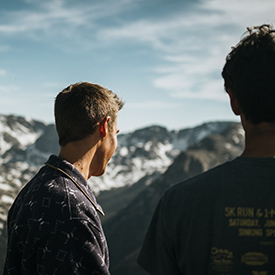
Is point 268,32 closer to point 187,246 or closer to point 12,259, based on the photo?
point 187,246

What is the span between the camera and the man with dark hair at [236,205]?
3066mm

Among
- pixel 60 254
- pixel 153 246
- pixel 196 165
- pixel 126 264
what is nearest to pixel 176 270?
pixel 153 246

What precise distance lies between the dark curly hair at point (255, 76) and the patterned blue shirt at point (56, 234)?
2.00 meters

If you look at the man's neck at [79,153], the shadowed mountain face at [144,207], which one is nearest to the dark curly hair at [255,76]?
the man's neck at [79,153]

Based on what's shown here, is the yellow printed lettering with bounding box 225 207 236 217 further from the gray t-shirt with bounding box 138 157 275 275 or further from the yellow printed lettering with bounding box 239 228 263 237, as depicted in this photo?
the yellow printed lettering with bounding box 239 228 263 237

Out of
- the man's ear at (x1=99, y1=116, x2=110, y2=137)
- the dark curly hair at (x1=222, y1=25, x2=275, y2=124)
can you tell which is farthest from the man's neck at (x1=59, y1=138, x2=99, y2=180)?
the dark curly hair at (x1=222, y1=25, x2=275, y2=124)

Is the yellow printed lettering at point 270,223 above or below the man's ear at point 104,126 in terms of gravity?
below

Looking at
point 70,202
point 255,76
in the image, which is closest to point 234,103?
point 255,76

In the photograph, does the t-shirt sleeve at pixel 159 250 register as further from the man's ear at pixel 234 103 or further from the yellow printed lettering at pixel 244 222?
the man's ear at pixel 234 103

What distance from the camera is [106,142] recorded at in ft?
16.2

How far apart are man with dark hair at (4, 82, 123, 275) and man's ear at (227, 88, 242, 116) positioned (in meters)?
1.69

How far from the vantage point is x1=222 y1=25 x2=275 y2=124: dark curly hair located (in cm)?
333

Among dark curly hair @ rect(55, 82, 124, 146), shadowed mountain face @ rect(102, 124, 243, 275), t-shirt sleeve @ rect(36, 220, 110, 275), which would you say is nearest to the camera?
t-shirt sleeve @ rect(36, 220, 110, 275)

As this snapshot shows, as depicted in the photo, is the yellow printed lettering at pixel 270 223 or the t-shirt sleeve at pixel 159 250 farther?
the t-shirt sleeve at pixel 159 250
